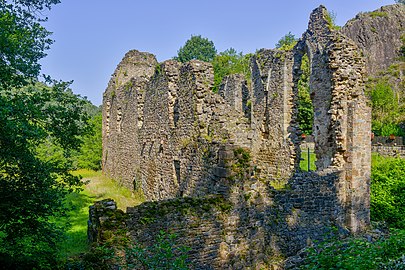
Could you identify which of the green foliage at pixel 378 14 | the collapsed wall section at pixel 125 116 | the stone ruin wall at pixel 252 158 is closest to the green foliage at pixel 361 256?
the stone ruin wall at pixel 252 158

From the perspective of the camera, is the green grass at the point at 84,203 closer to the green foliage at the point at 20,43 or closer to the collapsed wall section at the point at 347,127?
the green foliage at the point at 20,43

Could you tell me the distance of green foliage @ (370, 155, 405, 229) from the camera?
52.1 feet

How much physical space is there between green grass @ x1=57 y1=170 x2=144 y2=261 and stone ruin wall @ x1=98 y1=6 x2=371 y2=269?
729 millimetres

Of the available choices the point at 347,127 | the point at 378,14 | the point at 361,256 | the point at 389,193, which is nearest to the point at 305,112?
the point at 389,193

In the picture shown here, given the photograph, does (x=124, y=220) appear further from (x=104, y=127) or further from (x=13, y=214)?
(x=104, y=127)

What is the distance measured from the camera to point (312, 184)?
10.3m

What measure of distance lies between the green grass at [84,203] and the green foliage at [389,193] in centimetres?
1027

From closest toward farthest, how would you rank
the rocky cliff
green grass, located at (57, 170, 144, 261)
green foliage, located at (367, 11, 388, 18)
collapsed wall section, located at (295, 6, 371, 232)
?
1. green grass, located at (57, 170, 144, 261)
2. collapsed wall section, located at (295, 6, 371, 232)
3. the rocky cliff
4. green foliage, located at (367, 11, 388, 18)

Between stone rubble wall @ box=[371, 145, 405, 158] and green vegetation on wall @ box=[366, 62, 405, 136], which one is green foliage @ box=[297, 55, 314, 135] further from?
stone rubble wall @ box=[371, 145, 405, 158]

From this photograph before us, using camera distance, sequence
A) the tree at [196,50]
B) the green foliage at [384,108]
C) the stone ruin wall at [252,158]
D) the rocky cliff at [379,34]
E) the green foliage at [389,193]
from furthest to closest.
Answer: the tree at [196,50] < the rocky cliff at [379,34] < the green foliage at [384,108] < the green foliage at [389,193] < the stone ruin wall at [252,158]

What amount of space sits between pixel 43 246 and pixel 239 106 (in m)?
17.9

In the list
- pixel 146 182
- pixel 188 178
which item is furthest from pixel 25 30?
pixel 146 182

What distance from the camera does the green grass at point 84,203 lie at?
31.7 feet

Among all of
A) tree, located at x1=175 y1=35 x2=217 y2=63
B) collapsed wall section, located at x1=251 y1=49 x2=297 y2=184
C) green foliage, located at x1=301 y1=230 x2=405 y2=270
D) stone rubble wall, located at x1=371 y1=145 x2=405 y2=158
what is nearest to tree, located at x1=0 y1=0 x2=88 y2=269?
green foliage, located at x1=301 y1=230 x2=405 y2=270
